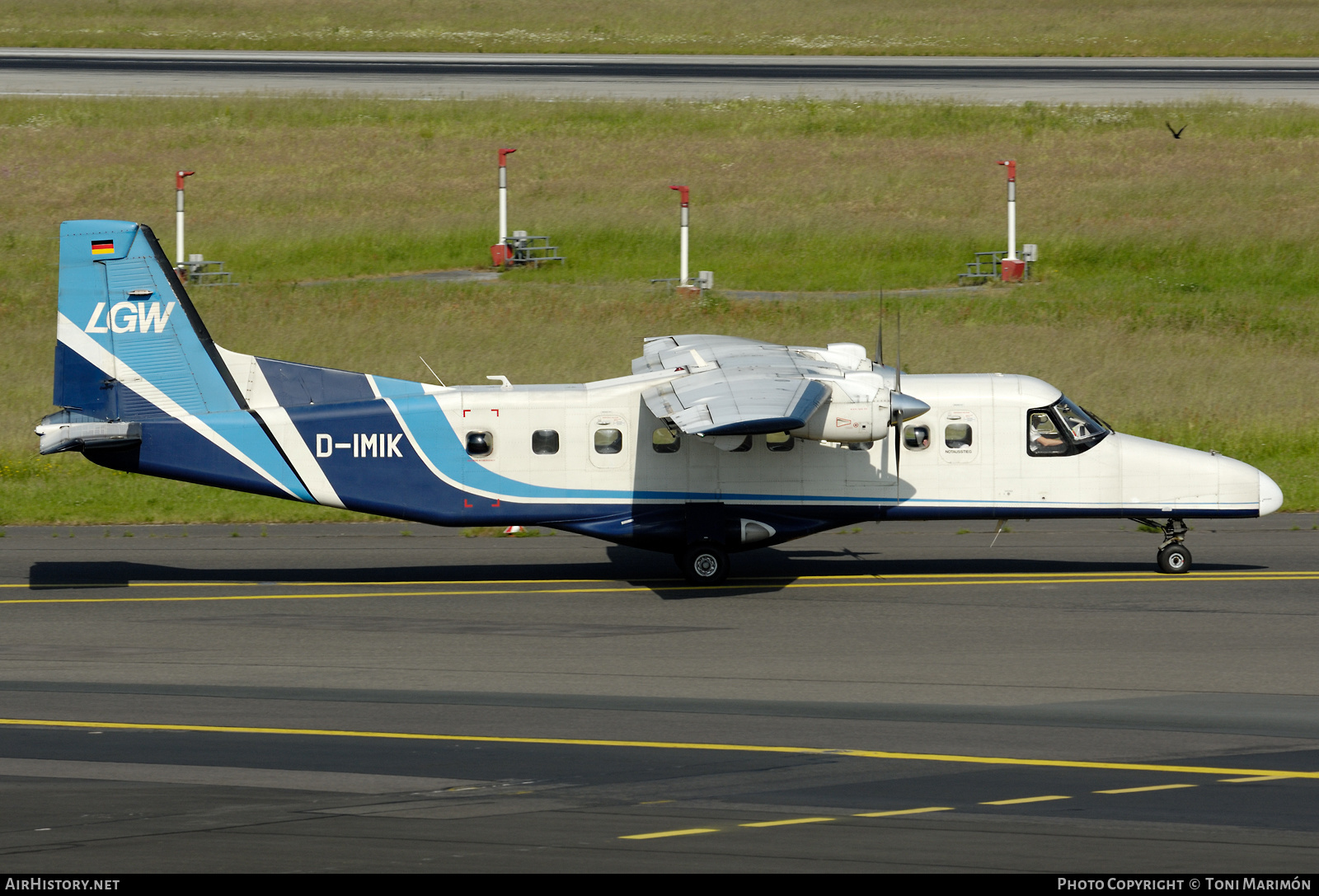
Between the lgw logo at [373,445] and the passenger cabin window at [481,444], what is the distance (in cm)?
88

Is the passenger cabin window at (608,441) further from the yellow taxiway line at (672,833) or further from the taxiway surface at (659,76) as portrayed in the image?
the taxiway surface at (659,76)

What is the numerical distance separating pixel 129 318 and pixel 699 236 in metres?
25.2

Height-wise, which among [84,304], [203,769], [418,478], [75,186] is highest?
[75,186]

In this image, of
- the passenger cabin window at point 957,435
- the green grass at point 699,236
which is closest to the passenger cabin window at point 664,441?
the passenger cabin window at point 957,435

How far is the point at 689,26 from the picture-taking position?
7819 centimetres

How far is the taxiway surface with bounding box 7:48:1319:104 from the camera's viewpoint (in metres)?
55.1

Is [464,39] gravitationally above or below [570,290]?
above

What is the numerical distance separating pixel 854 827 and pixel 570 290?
95.7ft

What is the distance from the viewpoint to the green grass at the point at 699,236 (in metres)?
31.2

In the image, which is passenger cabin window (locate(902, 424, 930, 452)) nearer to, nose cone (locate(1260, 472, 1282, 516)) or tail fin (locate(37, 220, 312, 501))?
nose cone (locate(1260, 472, 1282, 516))

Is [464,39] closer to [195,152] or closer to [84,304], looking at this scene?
[195,152]

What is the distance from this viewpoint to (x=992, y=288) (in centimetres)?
3766
